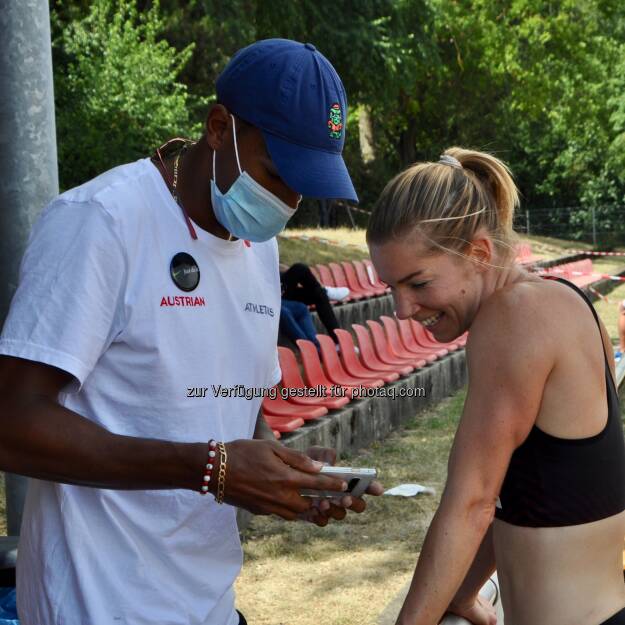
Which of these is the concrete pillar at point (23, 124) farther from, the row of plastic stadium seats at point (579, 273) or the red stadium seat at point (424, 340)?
the row of plastic stadium seats at point (579, 273)

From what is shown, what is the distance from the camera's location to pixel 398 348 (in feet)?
37.6

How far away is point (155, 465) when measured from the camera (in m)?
1.82

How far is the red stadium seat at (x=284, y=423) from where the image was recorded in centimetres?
712

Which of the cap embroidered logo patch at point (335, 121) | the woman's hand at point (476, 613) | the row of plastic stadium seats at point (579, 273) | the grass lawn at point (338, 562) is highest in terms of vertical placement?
the cap embroidered logo patch at point (335, 121)

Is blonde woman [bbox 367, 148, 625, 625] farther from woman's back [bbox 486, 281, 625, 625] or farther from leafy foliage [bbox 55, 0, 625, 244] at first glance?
leafy foliage [bbox 55, 0, 625, 244]

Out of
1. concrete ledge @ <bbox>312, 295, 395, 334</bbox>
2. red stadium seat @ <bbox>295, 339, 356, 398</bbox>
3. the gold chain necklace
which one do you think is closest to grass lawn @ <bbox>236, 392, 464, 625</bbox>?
red stadium seat @ <bbox>295, 339, 356, 398</bbox>

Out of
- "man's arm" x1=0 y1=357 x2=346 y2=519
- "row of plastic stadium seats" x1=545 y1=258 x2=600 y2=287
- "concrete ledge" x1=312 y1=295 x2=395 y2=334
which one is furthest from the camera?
"row of plastic stadium seats" x1=545 y1=258 x2=600 y2=287

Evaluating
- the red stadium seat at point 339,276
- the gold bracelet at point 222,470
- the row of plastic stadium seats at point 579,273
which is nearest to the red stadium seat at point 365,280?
the red stadium seat at point 339,276

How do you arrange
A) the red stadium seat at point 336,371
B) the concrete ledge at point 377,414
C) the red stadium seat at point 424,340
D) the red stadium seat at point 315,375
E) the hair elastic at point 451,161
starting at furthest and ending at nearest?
the red stadium seat at point 424,340, the red stadium seat at point 336,371, the red stadium seat at point 315,375, the concrete ledge at point 377,414, the hair elastic at point 451,161

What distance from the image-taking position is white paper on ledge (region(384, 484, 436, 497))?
7.04 m

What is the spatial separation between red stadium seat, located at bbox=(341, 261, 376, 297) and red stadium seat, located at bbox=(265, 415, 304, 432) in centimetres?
821

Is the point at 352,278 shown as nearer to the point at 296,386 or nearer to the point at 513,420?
the point at 296,386

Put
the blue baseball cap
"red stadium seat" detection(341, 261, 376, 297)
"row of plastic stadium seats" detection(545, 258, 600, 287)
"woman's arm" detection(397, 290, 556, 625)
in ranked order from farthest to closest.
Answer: "row of plastic stadium seats" detection(545, 258, 600, 287) → "red stadium seat" detection(341, 261, 376, 297) → the blue baseball cap → "woman's arm" detection(397, 290, 556, 625)

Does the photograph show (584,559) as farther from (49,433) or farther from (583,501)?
(49,433)
